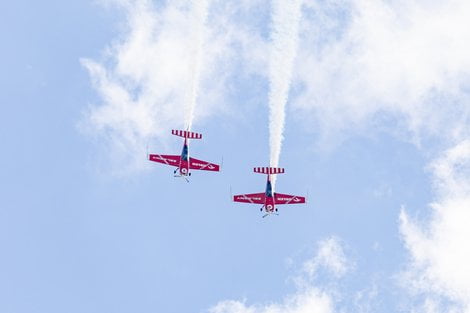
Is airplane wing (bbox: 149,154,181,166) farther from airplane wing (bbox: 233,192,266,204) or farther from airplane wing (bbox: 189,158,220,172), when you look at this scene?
airplane wing (bbox: 233,192,266,204)

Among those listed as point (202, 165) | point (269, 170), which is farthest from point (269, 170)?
point (202, 165)

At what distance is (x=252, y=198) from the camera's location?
115750 mm

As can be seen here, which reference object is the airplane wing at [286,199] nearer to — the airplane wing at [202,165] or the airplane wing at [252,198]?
the airplane wing at [252,198]

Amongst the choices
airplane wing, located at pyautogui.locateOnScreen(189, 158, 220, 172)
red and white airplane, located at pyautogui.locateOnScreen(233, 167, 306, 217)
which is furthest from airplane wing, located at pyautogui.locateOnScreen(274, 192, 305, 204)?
airplane wing, located at pyautogui.locateOnScreen(189, 158, 220, 172)

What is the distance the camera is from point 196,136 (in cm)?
11306

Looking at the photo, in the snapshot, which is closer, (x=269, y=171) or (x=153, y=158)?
(x=269, y=171)

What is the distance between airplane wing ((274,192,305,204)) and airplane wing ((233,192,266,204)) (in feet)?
4.33

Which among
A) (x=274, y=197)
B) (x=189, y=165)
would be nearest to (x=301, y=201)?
(x=274, y=197)

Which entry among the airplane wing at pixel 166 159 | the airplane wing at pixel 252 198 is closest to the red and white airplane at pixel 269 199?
the airplane wing at pixel 252 198

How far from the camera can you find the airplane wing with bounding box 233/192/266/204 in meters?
115

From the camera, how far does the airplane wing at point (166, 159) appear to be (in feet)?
384

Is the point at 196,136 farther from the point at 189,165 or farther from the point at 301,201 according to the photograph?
the point at 301,201

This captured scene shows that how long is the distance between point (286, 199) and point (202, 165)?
31.3 feet

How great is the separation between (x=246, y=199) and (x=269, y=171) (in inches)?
331
